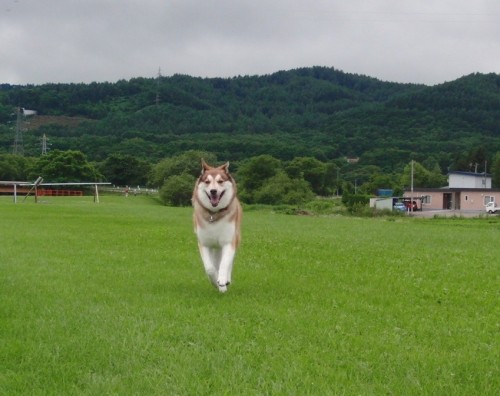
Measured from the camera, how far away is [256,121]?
181375 mm

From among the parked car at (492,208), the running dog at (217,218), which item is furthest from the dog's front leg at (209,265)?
the parked car at (492,208)

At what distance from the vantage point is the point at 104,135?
16075cm

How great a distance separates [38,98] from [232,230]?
186m

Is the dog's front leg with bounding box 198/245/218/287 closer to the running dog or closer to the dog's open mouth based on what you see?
the running dog

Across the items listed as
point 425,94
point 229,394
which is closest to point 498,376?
point 229,394

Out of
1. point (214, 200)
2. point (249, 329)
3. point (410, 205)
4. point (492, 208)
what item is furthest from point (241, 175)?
point (249, 329)

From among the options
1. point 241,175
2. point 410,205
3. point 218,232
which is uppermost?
point 241,175

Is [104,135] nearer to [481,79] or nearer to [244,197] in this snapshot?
[244,197]

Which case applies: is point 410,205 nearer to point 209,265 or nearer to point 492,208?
point 492,208

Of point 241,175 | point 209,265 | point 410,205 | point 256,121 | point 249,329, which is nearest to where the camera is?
point 249,329

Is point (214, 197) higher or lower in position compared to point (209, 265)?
higher

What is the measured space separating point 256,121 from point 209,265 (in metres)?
172

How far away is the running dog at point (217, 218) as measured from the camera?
1006cm

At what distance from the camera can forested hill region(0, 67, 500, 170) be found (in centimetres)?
14500
